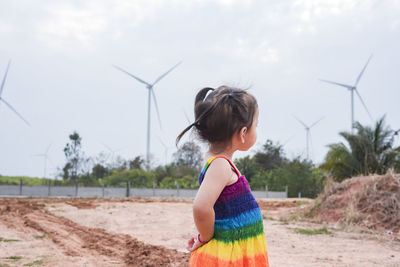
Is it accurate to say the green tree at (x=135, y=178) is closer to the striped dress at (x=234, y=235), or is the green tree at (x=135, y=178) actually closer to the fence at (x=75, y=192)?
the fence at (x=75, y=192)

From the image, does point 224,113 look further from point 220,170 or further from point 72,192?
point 72,192

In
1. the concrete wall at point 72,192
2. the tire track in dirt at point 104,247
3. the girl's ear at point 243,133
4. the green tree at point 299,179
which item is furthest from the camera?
the green tree at point 299,179

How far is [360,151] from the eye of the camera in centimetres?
1720

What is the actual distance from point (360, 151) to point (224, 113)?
17.2 m

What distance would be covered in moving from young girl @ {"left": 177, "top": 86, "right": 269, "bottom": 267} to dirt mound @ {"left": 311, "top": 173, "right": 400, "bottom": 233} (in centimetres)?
726

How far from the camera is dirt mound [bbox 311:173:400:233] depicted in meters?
8.22

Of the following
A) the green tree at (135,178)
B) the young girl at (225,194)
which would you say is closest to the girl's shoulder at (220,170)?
the young girl at (225,194)

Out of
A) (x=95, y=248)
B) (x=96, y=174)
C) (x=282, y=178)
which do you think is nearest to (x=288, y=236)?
(x=95, y=248)

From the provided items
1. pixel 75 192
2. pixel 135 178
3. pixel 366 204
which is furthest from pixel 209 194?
pixel 135 178

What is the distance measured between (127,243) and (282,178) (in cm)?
2881

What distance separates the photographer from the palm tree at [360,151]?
16.9 m

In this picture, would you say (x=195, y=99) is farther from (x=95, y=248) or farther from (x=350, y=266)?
(x=95, y=248)

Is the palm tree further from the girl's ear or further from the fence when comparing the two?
the girl's ear

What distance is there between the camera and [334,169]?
17.5 metres
